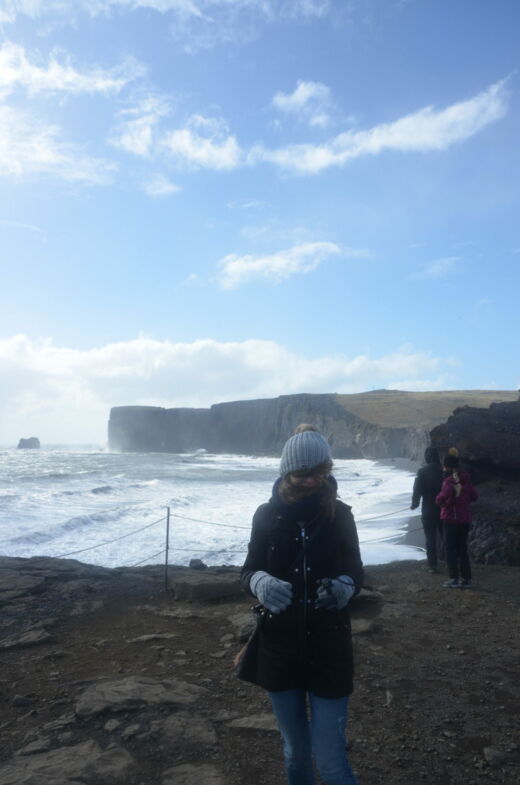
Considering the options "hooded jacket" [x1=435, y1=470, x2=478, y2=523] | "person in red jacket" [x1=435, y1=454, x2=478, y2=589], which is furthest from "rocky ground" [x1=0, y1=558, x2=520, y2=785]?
"hooded jacket" [x1=435, y1=470, x2=478, y2=523]

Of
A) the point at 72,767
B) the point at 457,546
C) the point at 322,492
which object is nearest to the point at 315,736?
the point at 322,492

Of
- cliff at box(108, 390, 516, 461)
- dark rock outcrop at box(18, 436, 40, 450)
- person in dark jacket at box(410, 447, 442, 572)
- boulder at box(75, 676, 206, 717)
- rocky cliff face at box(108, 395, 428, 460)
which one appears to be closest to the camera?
boulder at box(75, 676, 206, 717)

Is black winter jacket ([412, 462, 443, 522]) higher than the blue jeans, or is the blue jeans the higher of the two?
black winter jacket ([412, 462, 443, 522])

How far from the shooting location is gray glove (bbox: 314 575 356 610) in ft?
8.51

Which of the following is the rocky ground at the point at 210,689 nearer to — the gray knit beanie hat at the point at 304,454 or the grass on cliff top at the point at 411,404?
the gray knit beanie hat at the point at 304,454

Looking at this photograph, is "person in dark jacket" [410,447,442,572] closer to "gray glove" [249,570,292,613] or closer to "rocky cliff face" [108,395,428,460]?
"gray glove" [249,570,292,613]

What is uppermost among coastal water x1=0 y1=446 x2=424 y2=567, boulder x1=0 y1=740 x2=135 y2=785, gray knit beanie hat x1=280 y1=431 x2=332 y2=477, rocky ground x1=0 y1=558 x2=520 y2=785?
gray knit beanie hat x1=280 y1=431 x2=332 y2=477

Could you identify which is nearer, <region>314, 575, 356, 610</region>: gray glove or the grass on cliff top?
<region>314, 575, 356, 610</region>: gray glove

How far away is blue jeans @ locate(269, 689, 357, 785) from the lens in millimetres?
2553

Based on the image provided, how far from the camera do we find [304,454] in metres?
2.83

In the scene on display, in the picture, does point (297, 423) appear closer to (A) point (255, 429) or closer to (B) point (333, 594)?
(A) point (255, 429)

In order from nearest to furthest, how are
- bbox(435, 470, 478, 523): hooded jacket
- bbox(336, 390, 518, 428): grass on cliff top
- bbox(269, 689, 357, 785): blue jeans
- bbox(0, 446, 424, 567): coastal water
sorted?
1. bbox(269, 689, 357, 785): blue jeans
2. bbox(435, 470, 478, 523): hooded jacket
3. bbox(0, 446, 424, 567): coastal water
4. bbox(336, 390, 518, 428): grass on cliff top

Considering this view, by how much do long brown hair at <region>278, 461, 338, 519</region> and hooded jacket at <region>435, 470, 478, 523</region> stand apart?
5434 mm

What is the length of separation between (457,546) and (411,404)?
77077 millimetres
